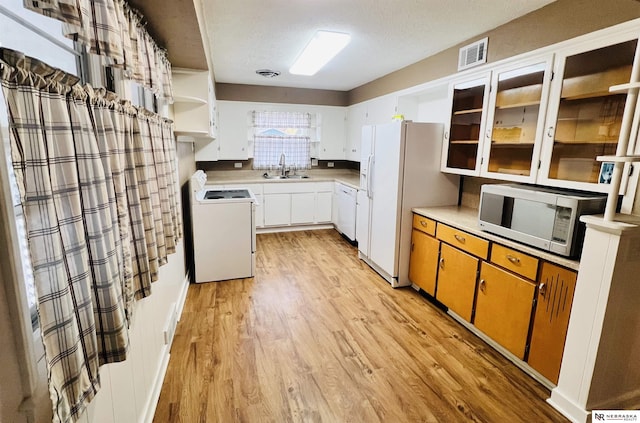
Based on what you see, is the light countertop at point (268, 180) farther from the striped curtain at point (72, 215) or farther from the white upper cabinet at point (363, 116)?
the striped curtain at point (72, 215)

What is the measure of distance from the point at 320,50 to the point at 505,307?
2.85m

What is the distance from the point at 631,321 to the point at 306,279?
2.64m

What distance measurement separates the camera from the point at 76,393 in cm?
88

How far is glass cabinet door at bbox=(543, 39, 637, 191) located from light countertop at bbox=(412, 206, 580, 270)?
0.49 metres

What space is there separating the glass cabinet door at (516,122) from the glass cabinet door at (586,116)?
0.10 meters

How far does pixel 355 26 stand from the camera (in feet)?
8.81

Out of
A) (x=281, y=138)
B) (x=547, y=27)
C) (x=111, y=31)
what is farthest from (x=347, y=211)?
(x=111, y=31)

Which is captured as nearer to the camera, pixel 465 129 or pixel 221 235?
pixel 465 129

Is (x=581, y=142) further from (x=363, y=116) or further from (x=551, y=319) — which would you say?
(x=363, y=116)

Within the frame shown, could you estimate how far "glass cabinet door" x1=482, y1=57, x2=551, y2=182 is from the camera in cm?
232

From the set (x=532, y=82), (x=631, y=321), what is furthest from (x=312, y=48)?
(x=631, y=321)

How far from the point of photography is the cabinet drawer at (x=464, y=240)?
8.09 ft

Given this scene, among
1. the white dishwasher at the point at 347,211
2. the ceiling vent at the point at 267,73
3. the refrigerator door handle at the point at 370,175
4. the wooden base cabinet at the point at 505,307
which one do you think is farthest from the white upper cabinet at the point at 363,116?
the wooden base cabinet at the point at 505,307

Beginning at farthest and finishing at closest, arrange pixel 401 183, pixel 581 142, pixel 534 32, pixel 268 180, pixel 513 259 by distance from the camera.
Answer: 1. pixel 268 180
2. pixel 401 183
3. pixel 534 32
4. pixel 513 259
5. pixel 581 142
